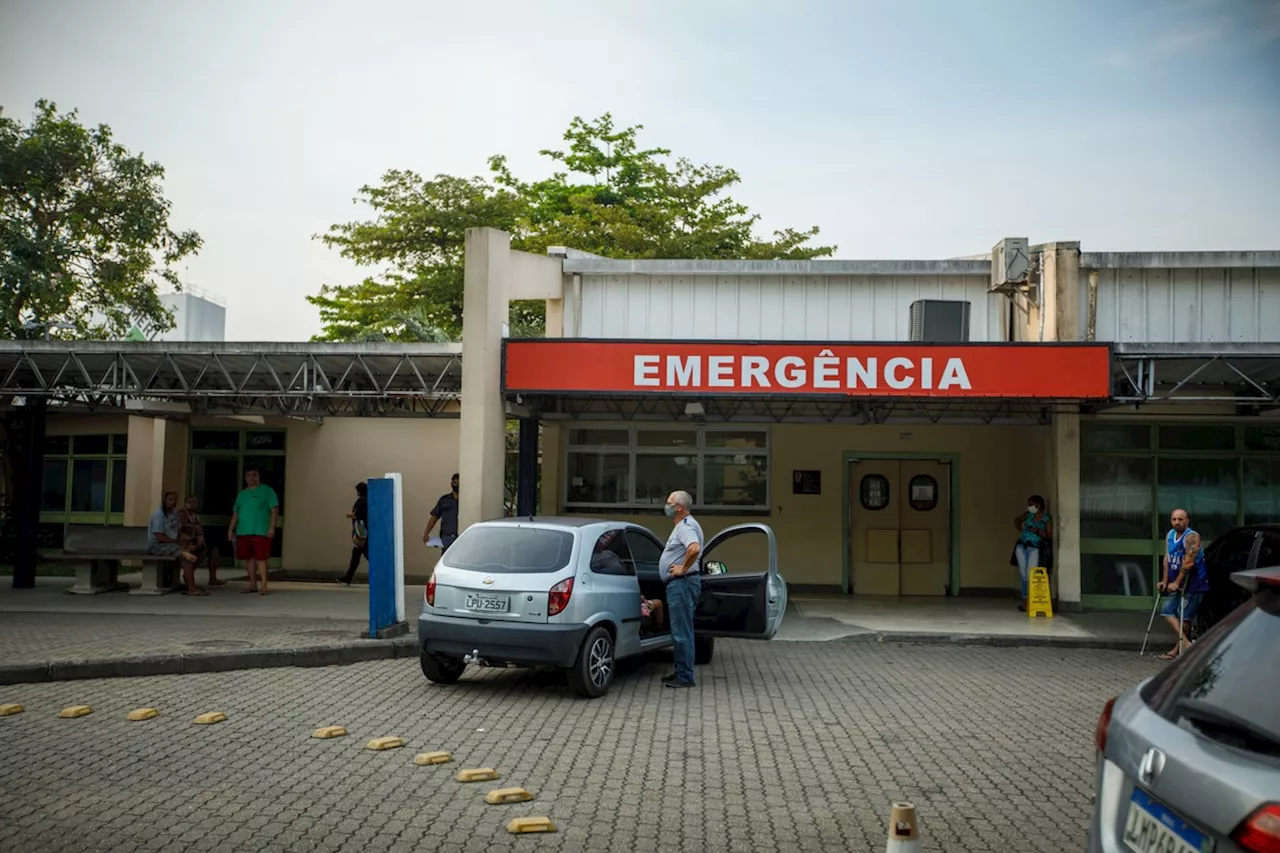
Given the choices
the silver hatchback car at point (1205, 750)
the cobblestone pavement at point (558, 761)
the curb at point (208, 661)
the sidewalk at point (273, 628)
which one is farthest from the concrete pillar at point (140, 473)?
the silver hatchback car at point (1205, 750)

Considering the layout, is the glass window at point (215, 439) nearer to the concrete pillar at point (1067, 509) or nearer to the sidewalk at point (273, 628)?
the sidewalk at point (273, 628)

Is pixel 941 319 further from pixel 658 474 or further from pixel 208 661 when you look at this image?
pixel 208 661

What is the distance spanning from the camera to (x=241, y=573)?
824 inches

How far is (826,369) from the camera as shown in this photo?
14016 mm

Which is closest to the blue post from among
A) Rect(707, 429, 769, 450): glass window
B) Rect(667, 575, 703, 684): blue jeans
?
Rect(667, 575, 703, 684): blue jeans

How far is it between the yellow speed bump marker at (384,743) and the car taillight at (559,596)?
1.97 metres

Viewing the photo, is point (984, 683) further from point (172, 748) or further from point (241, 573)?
point (241, 573)

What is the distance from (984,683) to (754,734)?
3.59m

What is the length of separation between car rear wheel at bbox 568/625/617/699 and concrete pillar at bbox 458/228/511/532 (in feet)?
15.4

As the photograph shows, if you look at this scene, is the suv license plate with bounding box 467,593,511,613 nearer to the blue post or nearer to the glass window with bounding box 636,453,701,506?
the blue post

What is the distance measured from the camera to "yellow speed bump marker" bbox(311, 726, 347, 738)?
7.75 meters

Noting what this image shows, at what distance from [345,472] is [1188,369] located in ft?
47.9

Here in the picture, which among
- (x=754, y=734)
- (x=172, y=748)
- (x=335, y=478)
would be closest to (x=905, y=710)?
(x=754, y=734)

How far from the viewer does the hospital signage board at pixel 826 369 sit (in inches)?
544
